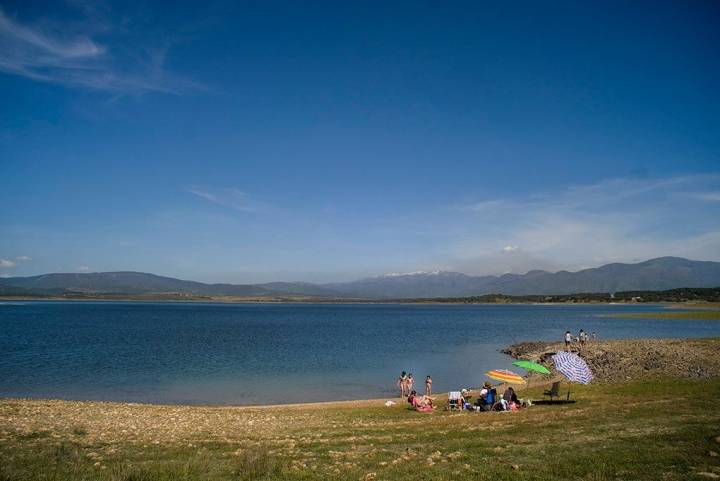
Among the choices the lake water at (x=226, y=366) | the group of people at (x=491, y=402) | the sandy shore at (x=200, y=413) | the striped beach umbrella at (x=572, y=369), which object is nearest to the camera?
the sandy shore at (x=200, y=413)

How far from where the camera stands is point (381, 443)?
16344 millimetres

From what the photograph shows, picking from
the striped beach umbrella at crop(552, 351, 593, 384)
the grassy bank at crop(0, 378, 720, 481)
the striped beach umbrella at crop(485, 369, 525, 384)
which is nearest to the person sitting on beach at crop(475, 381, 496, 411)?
the grassy bank at crop(0, 378, 720, 481)

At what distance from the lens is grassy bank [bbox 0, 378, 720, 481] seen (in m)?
12.0

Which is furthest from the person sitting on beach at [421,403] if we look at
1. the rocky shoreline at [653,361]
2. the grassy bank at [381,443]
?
the rocky shoreline at [653,361]

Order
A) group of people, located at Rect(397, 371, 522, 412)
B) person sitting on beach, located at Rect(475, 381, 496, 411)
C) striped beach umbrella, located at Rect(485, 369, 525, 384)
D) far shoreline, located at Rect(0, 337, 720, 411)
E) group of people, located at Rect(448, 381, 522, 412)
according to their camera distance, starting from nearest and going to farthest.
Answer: group of people, located at Rect(448, 381, 522, 412)
group of people, located at Rect(397, 371, 522, 412)
person sitting on beach, located at Rect(475, 381, 496, 411)
striped beach umbrella, located at Rect(485, 369, 525, 384)
far shoreline, located at Rect(0, 337, 720, 411)

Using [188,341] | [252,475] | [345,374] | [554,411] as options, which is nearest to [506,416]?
[554,411]

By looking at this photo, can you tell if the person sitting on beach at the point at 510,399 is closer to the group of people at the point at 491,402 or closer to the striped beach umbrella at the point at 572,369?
the group of people at the point at 491,402

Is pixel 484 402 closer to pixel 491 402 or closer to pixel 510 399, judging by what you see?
pixel 491 402

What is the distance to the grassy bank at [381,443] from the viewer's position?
1200 cm

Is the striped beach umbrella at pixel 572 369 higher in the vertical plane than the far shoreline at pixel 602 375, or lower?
higher

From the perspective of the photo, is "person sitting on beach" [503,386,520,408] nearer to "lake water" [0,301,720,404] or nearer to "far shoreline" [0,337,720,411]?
"far shoreline" [0,337,720,411]

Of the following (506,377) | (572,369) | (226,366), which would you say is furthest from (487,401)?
(226,366)

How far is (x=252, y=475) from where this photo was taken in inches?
473

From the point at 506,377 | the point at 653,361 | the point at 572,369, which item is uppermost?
the point at 572,369
